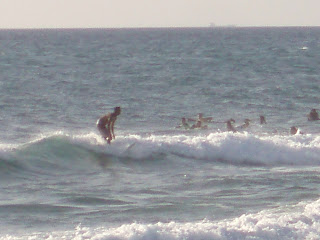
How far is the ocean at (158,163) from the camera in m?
15.5

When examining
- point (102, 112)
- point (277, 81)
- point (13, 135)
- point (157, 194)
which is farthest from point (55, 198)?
point (277, 81)

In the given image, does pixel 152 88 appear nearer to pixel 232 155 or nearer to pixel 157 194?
pixel 232 155

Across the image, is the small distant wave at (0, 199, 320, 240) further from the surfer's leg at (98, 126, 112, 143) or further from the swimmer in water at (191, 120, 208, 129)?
the swimmer in water at (191, 120, 208, 129)

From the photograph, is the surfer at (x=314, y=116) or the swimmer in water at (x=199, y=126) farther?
the surfer at (x=314, y=116)

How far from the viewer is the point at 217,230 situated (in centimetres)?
1451

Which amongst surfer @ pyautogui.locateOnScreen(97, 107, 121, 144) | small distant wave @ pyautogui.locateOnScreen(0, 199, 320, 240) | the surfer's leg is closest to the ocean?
small distant wave @ pyautogui.locateOnScreen(0, 199, 320, 240)

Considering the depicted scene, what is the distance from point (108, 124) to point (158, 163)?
172 cm

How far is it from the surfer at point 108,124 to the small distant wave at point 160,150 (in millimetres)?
300

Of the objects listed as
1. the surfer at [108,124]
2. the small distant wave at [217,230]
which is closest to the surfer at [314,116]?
the surfer at [108,124]

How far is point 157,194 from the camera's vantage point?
61.5 ft

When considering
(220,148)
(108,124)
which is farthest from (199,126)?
(108,124)

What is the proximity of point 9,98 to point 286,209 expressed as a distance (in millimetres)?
24412

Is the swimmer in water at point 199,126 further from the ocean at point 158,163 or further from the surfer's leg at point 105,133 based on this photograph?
the surfer's leg at point 105,133

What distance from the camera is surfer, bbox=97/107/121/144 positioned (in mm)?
23031
